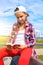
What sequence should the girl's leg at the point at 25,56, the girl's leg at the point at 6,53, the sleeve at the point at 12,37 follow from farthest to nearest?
the sleeve at the point at 12,37 → the girl's leg at the point at 6,53 → the girl's leg at the point at 25,56

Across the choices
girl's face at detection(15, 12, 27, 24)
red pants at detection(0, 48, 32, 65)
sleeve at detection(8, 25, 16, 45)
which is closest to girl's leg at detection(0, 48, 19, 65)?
red pants at detection(0, 48, 32, 65)

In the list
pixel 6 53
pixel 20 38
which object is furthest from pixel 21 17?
pixel 6 53

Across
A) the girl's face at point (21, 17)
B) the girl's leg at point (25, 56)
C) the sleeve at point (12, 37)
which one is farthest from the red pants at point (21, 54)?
the girl's face at point (21, 17)

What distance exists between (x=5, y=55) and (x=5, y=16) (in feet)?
1.28

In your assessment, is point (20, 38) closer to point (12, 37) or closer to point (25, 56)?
point (12, 37)

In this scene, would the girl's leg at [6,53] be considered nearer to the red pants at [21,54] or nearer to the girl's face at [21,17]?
the red pants at [21,54]

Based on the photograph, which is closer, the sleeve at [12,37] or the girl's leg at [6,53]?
the girl's leg at [6,53]

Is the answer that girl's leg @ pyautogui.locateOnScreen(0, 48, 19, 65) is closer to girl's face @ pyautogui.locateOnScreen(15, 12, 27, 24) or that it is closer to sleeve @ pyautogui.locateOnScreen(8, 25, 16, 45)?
sleeve @ pyautogui.locateOnScreen(8, 25, 16, 45)

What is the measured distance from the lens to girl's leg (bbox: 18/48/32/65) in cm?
138

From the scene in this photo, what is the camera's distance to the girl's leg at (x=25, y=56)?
138cm

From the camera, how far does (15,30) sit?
167 centimetres

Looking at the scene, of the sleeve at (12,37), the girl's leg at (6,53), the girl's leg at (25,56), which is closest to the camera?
the girl's leg at (25,56)

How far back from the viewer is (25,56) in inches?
56.1

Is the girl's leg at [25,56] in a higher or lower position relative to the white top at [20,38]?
lower
